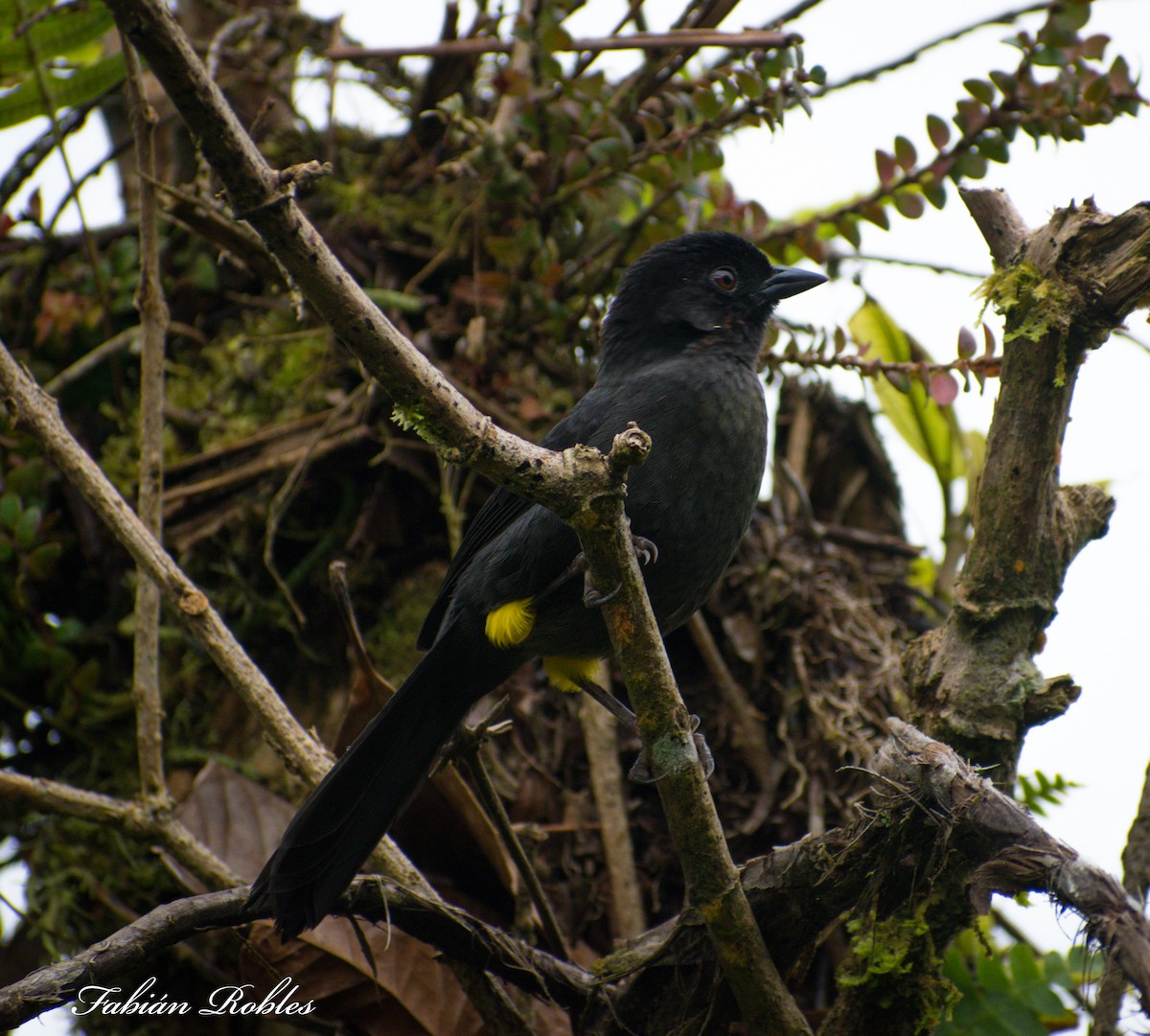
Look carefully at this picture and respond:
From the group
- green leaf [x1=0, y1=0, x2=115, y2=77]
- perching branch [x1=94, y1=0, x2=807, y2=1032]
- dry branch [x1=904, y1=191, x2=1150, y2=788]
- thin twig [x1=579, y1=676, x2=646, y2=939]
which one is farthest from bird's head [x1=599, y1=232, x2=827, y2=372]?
green leaf [x1=0, y1=0, x2=115, y2=77]

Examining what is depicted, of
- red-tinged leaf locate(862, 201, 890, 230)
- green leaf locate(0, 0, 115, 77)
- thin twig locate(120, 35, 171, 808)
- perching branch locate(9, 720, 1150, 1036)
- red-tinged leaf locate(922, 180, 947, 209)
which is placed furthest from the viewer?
green leaf locate(0, 0, 115, 77)

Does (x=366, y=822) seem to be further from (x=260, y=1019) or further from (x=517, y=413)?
(x=517, y=413)

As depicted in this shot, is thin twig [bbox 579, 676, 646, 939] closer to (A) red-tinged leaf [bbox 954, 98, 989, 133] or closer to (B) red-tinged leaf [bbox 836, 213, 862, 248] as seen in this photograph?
(B) red-tinged leaf [bbox 836, 213, 862, 248]

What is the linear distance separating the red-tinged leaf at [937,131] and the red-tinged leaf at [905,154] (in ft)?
0.20

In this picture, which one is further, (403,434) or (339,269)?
(403,434)

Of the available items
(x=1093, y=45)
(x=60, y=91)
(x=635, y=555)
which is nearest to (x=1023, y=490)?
(x=635, y=555)

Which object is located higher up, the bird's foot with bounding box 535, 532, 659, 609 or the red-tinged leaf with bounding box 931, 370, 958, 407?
the red-tinged leaf with bounding box 931, 370, 958, 407

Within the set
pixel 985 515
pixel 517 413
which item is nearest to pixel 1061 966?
pixel 985 515

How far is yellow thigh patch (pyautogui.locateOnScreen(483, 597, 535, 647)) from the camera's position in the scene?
2.75m

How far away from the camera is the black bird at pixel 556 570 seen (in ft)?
8.08

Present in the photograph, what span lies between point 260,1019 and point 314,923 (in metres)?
0.90

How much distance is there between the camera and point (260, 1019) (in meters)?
2.89

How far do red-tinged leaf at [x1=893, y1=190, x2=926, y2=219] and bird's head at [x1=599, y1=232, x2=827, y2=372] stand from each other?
312 mm

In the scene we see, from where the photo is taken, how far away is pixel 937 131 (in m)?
3.17
